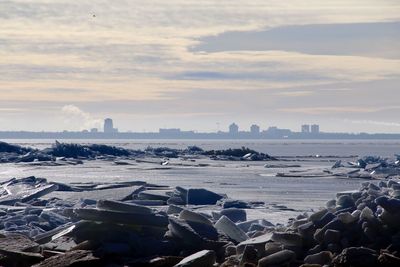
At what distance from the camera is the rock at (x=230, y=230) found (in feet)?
29.0

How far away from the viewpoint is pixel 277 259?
7.60 metres

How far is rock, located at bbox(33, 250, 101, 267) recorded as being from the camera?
765 centimetres

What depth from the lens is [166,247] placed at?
325 inches

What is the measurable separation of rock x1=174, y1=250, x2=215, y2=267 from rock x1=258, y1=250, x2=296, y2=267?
475mm

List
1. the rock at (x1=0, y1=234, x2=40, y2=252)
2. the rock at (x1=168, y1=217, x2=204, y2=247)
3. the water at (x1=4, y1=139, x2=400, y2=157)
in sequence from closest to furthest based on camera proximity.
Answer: the rock at (x1=0, y1=234, x2=40, y2=252), the rock at (x1=168, y1=217, x2=204, y2=247), the water at (x1=4, y1=139, x2=400, y2=157)

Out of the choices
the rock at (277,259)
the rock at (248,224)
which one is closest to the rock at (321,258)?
the rock at (277,259)

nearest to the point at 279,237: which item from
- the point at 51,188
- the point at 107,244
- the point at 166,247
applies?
the point at 166,247

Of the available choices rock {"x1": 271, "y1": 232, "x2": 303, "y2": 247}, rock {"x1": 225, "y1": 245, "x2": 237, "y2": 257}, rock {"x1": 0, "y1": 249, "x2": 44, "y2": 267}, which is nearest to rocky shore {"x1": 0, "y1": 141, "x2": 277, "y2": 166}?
rock {"x1": 0, "y1": 249, "x2": 44, "y2": 267}

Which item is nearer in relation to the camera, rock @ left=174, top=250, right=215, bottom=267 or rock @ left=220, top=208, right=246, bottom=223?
rock @ left=174, top=250, right=215, bottom=267

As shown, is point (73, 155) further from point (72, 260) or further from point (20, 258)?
point (72, 260)

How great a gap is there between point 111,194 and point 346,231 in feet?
21.6

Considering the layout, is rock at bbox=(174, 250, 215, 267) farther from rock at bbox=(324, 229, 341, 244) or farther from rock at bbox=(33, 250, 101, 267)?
rock at bbox=(324, 229, 341, 244)

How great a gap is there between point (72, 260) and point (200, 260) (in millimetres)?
1269

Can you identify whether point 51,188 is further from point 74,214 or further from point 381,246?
point 381,246
